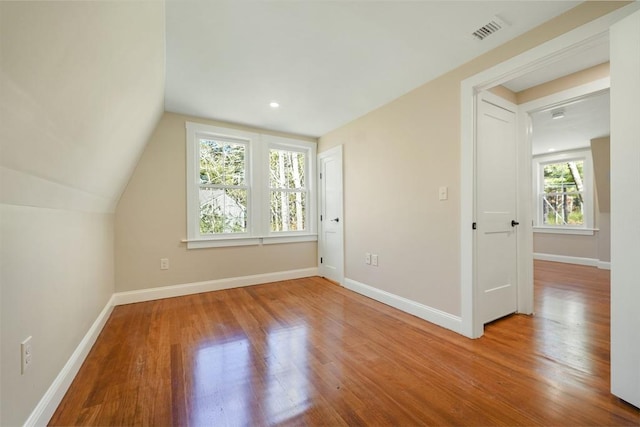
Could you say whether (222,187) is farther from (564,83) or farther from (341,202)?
(564,83)

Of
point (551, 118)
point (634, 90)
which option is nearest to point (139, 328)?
point (634, 90)

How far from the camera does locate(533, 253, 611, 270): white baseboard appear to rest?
4.76 m

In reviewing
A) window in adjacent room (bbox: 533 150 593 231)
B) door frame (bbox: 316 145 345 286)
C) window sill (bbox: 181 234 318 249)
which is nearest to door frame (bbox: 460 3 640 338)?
door frame (bbox: 316 145 345 286)

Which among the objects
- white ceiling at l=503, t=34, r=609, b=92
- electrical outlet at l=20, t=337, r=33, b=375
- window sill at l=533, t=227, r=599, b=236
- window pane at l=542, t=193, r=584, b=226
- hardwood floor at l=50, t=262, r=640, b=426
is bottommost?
hardwood floor at l=50, t=262, r=640, b=426

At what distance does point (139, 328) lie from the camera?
2.32m

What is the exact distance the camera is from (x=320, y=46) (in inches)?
76.4

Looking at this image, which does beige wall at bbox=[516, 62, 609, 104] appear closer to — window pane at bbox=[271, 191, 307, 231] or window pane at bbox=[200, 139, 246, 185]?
window pane at bbox=[271, 191, 307, 231]

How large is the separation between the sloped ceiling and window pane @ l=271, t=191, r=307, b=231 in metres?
2.29

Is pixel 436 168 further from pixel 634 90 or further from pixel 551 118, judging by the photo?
pixel 551 118

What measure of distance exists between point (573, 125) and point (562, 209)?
2525 mm

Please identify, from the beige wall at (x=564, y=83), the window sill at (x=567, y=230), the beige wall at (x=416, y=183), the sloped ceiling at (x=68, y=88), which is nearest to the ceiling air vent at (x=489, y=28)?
the beige wall at (x=416, y=183)

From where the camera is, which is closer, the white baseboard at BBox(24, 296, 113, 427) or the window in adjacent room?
the white baseboard at BBox(24, 296, 113, 427)

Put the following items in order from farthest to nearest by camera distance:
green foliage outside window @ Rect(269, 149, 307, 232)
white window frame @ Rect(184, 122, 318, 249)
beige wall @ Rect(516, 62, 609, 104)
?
1. green foliage outside window @ Rect(269, 149, 307, 232)
2. white window frame @ Rect(184, 122, 318, 249)
3. beige wall @ Rect(516, 62, 609, 104)

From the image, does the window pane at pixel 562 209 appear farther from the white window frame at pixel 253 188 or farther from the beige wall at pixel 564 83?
the white window frame at pixel 253 188
